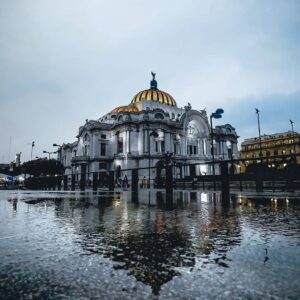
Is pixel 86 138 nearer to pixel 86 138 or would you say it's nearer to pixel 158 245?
pixel 86 138

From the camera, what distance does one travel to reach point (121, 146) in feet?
187

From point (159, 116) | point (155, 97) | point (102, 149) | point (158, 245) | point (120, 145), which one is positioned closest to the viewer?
point (158, 245)

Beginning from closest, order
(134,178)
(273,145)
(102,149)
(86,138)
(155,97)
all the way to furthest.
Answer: (134,178) → (102,149) → (86,138) → (155,97) → (273,145)

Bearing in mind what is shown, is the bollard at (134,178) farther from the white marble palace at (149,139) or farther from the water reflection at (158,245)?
the white marble palace at (149,139)

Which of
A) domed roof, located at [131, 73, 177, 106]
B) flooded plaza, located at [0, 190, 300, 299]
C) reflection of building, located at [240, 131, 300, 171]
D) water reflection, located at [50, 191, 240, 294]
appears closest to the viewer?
flooded plaza, located at [0, 190, 300, 299]

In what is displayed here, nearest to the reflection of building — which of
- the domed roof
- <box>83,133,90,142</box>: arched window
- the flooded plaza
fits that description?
the domed roof

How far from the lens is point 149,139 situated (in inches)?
1950

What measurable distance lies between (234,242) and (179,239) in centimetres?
52

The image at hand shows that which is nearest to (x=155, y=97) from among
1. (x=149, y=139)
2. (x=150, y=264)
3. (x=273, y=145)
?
(x=149, y=139)

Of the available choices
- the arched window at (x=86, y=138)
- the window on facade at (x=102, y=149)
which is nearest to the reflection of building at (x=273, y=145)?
the window on facade at (x=102, y=149)

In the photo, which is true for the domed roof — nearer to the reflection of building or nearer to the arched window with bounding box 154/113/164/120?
the arched window with bounding box 154/113/164/120

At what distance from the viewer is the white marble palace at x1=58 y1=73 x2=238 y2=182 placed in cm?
5250

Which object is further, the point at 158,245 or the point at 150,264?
the point at 158,245

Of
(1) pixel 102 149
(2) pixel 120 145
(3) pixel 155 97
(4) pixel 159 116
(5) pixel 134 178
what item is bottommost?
(5) pixel 134 178
